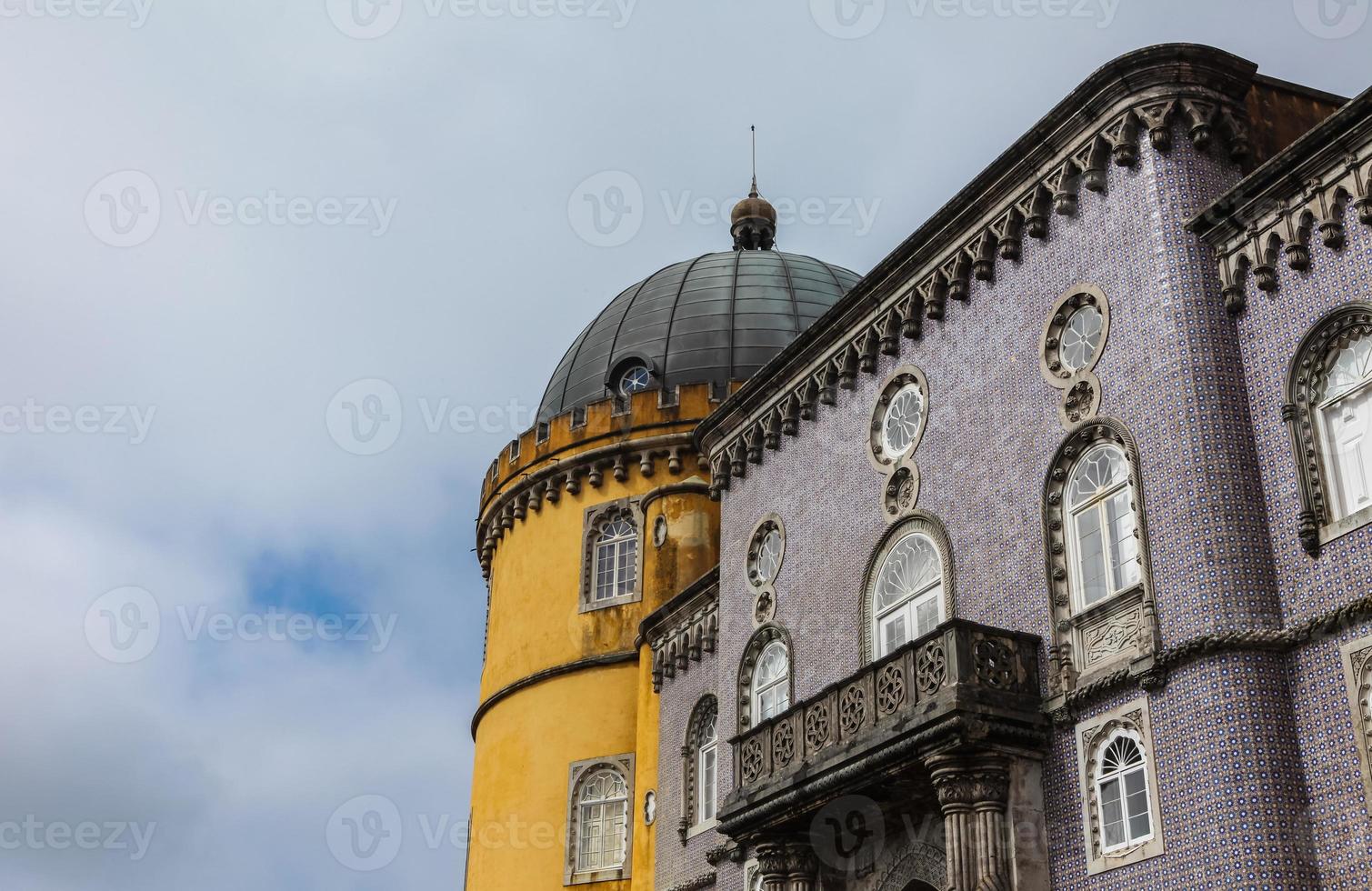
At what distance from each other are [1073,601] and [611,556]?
16068 mm

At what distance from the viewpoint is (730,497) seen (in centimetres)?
2791

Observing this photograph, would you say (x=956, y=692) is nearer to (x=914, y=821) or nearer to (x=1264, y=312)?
(x=914, y=821)

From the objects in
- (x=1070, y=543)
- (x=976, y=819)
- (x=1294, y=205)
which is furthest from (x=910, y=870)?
(x=1294, y=205)

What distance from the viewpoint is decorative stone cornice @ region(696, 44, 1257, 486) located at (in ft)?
62.3

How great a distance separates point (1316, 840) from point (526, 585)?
21.7 meters

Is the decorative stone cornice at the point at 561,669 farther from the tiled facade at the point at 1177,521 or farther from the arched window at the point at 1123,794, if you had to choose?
the arched window at the point at 1123,794

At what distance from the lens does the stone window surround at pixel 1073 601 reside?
17.4m

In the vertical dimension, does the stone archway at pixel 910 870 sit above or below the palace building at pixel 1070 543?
below

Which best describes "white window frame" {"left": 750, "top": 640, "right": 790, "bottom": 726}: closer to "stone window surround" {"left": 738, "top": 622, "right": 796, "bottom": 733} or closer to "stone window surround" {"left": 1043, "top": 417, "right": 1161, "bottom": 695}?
"stone window surround" {"left": 738, "top": 622, "right": 796, "bottom": 733}

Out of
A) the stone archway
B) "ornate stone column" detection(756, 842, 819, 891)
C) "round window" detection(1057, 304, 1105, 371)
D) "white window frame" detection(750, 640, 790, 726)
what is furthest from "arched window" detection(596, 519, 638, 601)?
"round window" detection(1057, 304, 1105, 371)

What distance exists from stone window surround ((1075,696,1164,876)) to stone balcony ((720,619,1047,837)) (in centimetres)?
75

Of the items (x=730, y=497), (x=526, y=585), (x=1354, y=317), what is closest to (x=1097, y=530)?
(x=1354, y=317)

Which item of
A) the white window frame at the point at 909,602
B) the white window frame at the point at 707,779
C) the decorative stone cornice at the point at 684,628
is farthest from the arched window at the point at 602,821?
the white window frame at the point at 909,602

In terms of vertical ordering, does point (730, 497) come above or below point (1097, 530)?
above
